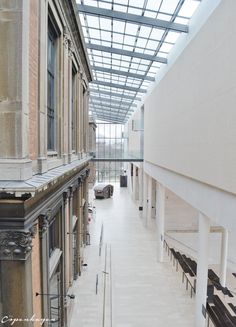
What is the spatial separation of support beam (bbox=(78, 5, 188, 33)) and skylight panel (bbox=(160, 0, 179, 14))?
561 millimetres

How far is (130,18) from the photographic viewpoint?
45.6ft

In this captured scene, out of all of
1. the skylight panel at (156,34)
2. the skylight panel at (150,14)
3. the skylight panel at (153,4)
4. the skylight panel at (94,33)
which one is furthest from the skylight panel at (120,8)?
the skylight panel at (94,33)

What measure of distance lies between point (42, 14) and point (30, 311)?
5.45 metres

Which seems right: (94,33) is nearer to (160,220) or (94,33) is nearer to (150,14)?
(150,14)

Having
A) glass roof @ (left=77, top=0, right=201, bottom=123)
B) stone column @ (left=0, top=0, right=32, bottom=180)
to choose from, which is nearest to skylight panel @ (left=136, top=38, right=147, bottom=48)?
glass roof @ (left=77, top=0, right=201, bottom=123)

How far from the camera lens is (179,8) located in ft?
39.3

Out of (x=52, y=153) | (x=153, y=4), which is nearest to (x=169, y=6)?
(x=153, y=4)

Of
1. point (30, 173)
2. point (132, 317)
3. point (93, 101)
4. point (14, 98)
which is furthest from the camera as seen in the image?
point (93, 101)

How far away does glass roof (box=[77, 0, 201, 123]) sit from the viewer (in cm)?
1252

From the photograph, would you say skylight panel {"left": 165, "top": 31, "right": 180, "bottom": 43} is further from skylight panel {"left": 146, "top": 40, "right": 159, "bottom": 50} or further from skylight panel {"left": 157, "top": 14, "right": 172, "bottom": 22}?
skylight panel {"left": 157, "top": 14, "right": 172, "bottom": 22}

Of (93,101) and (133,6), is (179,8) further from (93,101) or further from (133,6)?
(93,101)

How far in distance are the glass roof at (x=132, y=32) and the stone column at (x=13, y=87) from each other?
870cm

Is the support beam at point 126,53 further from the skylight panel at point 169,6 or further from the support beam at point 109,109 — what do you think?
the support beam at point 109,109

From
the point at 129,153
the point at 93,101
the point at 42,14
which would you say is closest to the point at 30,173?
the point at 42,14
